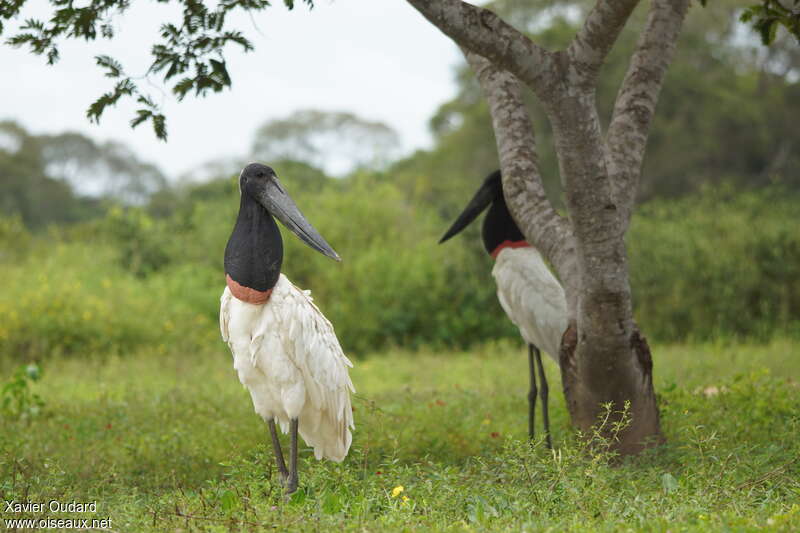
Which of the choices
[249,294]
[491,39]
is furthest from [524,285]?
[249,294]

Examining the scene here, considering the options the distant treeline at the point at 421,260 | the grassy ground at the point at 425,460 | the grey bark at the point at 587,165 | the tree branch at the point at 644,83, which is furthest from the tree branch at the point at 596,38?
the distant treeline at the point at 421,260

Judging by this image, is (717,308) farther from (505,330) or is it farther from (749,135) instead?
(749,135)

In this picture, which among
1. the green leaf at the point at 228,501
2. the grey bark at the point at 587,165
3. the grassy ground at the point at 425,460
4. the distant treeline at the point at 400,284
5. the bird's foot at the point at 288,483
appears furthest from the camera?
the distant treeline at the point at 400,284

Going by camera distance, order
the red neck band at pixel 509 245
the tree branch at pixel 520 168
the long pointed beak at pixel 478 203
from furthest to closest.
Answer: the long pointed beak at pixel 478 203 → the red neck band at pixel 509 245 → the tree branch at pixel 520 168

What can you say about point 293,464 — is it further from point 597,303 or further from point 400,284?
point 400,284

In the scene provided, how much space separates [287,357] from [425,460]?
2.42ft

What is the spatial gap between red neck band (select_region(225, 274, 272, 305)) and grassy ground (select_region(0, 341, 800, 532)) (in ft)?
2.15

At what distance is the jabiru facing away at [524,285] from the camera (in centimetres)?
507

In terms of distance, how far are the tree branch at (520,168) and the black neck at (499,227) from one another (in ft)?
1.82

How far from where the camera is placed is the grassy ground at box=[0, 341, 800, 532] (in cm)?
301

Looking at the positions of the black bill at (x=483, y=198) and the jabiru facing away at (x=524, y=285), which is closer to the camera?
the jabiru facing away at (x=524, y=285)

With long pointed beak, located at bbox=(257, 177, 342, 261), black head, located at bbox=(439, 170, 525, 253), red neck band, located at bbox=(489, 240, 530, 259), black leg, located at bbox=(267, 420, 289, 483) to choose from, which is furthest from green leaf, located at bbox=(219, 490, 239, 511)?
red neck band, located at bbox=(489, 240, 530, 259)

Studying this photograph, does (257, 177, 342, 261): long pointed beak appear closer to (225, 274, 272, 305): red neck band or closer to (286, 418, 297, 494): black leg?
(225, 274, 272, 305): red neck band

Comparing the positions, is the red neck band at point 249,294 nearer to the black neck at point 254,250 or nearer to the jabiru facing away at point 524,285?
the black neck at point 254,250
